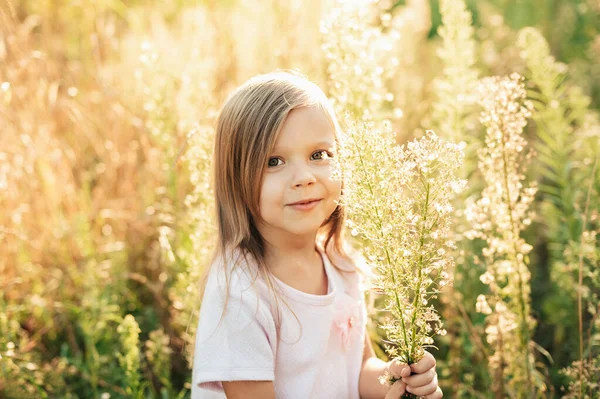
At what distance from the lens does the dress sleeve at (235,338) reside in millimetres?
1774

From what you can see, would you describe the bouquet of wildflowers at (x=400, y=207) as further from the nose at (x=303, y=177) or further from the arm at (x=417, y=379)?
the nose at (x=303, y=177)

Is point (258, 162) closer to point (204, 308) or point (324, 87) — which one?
point (204, 308)

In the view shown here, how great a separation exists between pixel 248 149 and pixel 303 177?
19 cm

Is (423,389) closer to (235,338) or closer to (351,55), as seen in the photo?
(235,338)

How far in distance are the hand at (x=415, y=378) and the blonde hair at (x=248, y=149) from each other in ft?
1.48

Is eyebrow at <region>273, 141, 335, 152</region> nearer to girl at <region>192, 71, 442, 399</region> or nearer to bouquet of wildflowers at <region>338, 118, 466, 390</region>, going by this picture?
girl at <region>192, 71, 442, 399</region>

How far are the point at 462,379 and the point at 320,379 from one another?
873mm

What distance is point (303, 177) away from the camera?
1.78 m

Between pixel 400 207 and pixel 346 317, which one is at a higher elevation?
pixel 400 207

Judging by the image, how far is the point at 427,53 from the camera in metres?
4.61

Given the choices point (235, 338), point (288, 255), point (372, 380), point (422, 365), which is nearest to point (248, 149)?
point (288, 255)

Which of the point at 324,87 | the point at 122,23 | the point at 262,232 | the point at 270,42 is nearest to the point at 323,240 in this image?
the point at 262,232

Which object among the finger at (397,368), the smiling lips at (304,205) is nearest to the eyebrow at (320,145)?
the smiling lips at (304,205)

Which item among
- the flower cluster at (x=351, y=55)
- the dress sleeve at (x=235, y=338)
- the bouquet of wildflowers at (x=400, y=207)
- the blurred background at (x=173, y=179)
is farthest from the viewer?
the blurred background at (x=173, y=179)
